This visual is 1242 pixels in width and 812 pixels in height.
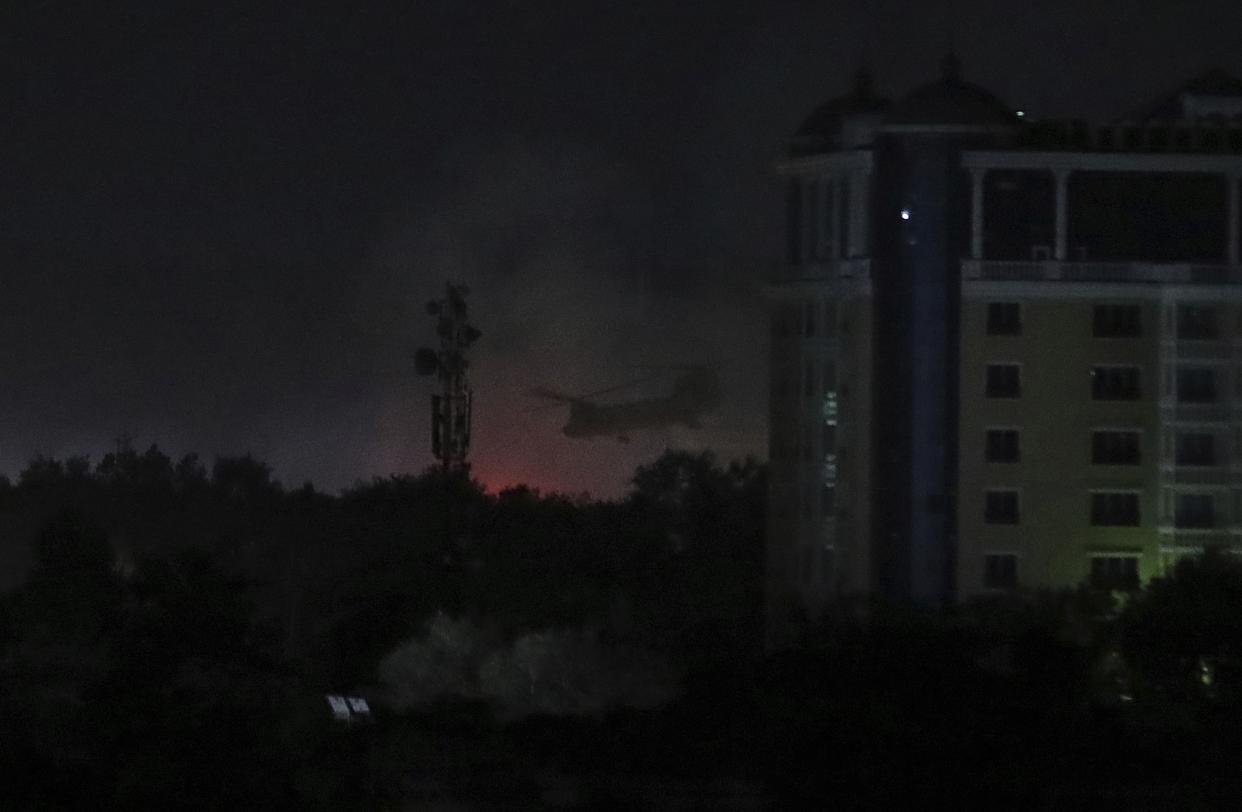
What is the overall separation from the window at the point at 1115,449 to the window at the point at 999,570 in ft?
1.86

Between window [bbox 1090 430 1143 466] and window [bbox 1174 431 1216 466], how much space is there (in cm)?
18

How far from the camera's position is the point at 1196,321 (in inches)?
471

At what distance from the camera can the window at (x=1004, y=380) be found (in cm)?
1187

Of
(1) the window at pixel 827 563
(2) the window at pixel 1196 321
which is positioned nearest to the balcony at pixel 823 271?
(1) the window at pixel 827 563

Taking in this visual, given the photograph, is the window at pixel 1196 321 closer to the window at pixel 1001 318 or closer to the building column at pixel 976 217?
the window at pixel 1001 318

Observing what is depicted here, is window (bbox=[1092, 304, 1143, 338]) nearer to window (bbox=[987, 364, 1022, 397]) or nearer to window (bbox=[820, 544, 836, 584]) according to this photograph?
window (bbox=[987, 364, 1022, 397])

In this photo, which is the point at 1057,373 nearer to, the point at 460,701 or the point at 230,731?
the point at 460,701

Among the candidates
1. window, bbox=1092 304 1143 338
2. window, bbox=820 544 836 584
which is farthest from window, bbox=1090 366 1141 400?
window, bbox=820 544 836 584

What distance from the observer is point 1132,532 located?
11875mm

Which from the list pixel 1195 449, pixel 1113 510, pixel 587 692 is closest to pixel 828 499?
pixel 1113 510

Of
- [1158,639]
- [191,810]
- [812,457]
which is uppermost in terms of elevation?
[812,457]

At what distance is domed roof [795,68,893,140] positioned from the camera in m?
12.4

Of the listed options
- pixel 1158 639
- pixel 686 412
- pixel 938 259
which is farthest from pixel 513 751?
pixel 686 412

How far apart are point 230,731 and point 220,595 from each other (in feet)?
3.93
